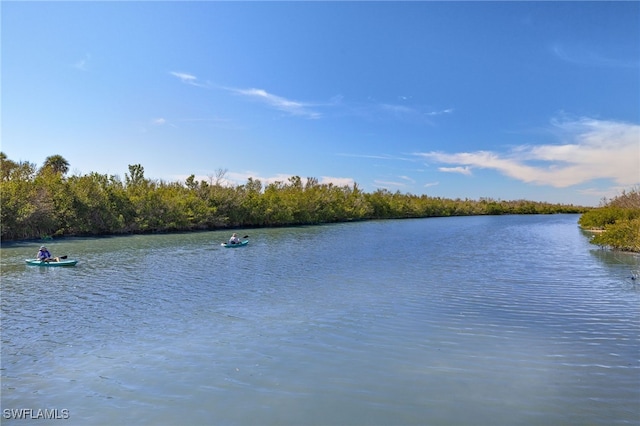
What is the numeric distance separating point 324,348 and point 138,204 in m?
49.6

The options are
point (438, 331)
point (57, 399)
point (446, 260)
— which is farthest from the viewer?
point (446, 260)

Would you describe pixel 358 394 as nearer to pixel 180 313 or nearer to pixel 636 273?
pixel 180 313

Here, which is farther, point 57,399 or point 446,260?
point 446,260

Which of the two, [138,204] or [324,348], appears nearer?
[324,348]

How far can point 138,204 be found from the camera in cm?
5353

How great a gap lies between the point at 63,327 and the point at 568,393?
43.8 ft

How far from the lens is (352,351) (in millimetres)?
10102

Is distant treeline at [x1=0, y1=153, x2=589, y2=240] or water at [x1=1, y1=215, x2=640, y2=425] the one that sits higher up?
distant treeline at [x1=0, y1=153, x2=589, y2=240]

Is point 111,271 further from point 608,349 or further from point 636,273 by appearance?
point 636,273

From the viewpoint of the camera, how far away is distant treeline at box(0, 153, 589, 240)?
1626 inches

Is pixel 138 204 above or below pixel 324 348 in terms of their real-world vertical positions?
above

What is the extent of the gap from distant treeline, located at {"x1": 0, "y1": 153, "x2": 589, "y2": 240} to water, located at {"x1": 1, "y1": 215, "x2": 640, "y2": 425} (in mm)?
24662

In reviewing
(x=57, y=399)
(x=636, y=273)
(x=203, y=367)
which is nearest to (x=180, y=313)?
(x=203, y=367)

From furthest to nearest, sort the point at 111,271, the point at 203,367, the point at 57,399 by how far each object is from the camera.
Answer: the point at 111,271
the point at 203,367
the point at 57,399
